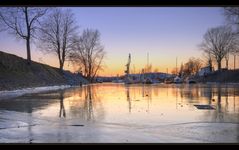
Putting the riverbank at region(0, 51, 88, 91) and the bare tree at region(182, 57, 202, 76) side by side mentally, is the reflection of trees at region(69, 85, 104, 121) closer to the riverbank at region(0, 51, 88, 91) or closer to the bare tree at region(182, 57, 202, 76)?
the riverbank at region(0, 51, 88, 91)

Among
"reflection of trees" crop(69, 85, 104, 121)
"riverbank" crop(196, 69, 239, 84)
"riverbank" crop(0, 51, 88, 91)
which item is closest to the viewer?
"reflection of trees" crop(69, 85, 104, 121)

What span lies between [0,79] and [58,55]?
87.4 ft

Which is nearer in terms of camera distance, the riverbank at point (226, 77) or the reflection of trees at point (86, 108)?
the reflection of trees at point (86, 108)

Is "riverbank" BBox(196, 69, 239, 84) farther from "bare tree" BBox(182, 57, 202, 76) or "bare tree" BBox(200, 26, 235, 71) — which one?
"bare tree" BBox(182, 57, 202, 76)

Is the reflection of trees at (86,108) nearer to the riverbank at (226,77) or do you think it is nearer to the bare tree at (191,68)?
the riverbank at (226,77)

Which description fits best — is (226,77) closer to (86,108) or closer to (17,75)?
(17,75)

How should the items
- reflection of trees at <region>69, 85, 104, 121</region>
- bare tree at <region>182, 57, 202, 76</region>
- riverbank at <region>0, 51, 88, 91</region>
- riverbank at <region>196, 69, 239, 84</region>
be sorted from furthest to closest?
bare tree at <region>182, 57, 202, 76</region> → riverbank at <region>196, 69, 239, 84</region> → riverbank at <region>0, 51, 88, 91</region> → reflection of trees at <region>69, 85, 104, 121</region>

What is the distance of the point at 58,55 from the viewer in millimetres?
56094

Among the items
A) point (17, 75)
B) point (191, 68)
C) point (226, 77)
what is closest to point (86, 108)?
point (17, 75)

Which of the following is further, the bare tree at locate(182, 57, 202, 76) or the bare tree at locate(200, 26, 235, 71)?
the bare tree at locate(182, 57, 202, 76)

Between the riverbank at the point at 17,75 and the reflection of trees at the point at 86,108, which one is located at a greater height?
the riverbank at the point at 17,75

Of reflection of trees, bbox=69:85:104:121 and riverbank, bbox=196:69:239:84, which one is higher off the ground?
riverbank, bbox=196:69:239:84

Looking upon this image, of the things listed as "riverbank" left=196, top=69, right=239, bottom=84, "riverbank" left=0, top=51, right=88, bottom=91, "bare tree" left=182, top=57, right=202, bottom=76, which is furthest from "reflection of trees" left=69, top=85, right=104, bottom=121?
"bare tree" left=182, top=57, right=202, bottom=76

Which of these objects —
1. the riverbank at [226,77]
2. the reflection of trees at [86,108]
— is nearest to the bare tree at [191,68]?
the riverbank at [226,77]
